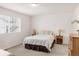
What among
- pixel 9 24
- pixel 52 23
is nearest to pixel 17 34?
pixel 9 24

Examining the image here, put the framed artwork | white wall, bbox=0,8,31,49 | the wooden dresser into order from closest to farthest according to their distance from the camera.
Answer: the framed artwork
white wall, bbox=0,8,31,49
the wooden dresser

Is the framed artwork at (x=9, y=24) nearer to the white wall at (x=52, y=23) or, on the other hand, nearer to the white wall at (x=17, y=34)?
the white wall at (x=17, y=34)

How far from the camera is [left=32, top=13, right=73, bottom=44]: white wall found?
1.74 m

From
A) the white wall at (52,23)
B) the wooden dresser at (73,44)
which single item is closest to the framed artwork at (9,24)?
the white wall at (52,23)

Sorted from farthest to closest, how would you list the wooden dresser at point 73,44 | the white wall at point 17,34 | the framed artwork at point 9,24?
1. the wooden dresser at point 73,44
2. the white wall at point 17,34
3. the framed artwork at point 9,24

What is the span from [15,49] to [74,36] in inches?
48.7

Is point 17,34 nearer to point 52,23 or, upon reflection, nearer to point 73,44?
point 52,23

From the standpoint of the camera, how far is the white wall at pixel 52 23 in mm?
1735

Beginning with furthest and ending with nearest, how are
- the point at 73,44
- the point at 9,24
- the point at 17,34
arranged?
1. the point at 73,44
2. the point at 17,34
3. the point at 9,24

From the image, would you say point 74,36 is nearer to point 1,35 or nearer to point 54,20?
point 54,20

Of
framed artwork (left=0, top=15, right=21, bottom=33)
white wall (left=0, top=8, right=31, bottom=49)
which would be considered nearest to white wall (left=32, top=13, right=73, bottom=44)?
white wall (left=0, top=8, right=31, bottom=49)

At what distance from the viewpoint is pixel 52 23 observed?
1.84m

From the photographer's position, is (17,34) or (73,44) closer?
(17,34)

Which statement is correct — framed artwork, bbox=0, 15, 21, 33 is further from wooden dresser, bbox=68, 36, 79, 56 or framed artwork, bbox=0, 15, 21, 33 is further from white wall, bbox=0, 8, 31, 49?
wooden dresser, bbox=68, 36, 79, 56
